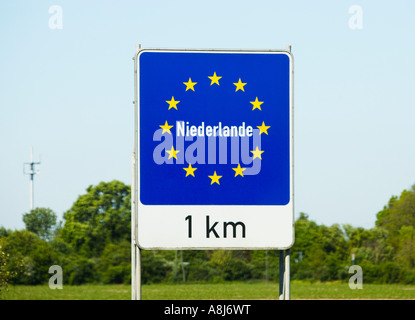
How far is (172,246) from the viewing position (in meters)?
5.88

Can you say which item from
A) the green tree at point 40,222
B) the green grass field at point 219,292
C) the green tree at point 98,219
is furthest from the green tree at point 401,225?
the green tree at point 40,222

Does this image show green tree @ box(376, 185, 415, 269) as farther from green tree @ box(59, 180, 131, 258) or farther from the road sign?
the road sign

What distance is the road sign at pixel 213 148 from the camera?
5.81 meters

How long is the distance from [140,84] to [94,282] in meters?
59.4

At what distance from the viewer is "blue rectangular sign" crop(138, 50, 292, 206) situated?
5805 mm

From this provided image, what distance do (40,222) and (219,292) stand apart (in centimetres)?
3332

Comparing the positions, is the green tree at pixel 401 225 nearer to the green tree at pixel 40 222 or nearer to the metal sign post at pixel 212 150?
the green tree at pixel 40 222

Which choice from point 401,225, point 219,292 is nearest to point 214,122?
point 219,292

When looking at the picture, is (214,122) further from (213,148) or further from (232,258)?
(232,258)

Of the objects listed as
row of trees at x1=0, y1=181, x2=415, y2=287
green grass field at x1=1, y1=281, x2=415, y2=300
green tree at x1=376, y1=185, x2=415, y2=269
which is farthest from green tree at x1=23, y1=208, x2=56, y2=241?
green tree at x1=376, y1=185, x2=415, y2=269

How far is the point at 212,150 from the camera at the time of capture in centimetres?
580

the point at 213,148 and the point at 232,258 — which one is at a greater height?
the point at 213,148
